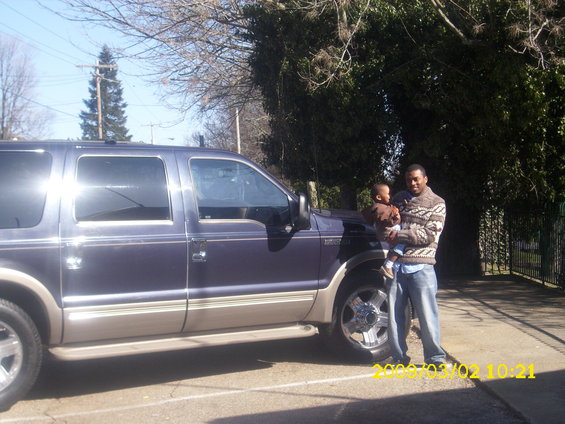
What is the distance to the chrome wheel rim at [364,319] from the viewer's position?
6.41 metres

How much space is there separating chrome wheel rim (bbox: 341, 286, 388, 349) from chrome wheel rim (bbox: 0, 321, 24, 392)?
2.98 m

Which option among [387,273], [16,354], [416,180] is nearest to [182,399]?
[16,354]

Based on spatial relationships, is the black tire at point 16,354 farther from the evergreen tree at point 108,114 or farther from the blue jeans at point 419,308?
the evergreen tree at point 108,114

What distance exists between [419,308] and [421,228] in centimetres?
74

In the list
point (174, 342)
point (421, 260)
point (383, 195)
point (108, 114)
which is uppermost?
point (108, 114)

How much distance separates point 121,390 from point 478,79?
23.6 feet

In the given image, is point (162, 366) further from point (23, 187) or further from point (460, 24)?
point (460, 24)

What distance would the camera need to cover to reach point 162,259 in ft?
18.1

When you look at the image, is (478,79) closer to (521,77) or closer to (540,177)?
(521,77)

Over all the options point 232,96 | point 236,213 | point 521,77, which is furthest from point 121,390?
point 232,96

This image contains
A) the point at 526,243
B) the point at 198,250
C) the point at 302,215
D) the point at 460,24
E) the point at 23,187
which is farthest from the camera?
the point at 526,243

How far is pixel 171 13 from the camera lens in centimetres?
1306

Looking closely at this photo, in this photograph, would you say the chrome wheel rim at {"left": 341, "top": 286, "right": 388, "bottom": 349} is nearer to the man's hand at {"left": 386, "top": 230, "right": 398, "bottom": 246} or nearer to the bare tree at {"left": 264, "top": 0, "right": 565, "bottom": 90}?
the man's hand at {"left": 386, "top": 230, "right": 398, "bottom": 246}

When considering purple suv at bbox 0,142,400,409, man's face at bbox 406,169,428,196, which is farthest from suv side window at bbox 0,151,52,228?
man's face at bbox 406,169,428,196
